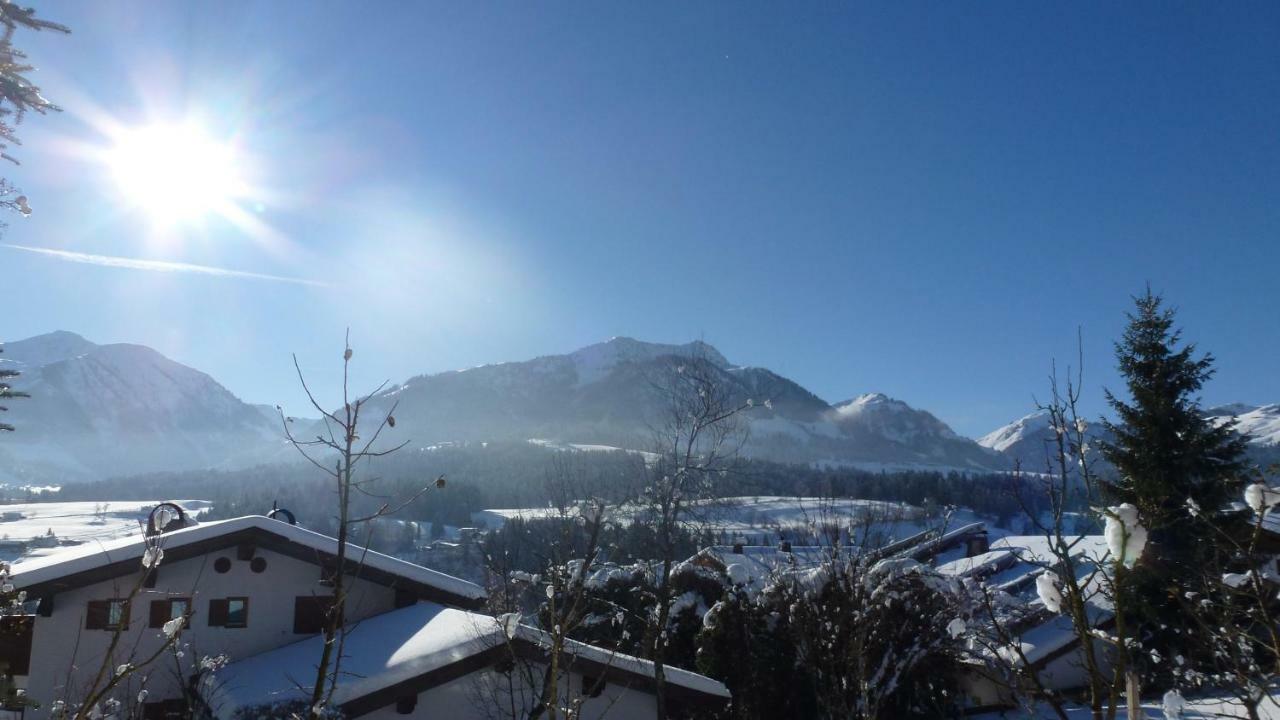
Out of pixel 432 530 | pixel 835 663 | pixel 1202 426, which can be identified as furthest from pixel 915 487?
pixel 835 663

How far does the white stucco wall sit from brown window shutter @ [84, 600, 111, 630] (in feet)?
0.29

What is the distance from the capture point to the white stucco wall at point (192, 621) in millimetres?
13312

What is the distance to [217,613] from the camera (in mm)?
14125

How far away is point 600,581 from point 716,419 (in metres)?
7.80

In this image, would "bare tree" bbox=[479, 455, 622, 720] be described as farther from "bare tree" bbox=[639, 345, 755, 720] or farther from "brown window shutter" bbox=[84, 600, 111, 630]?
"brown window shutter" bbox=[84, 600, 111, 630]

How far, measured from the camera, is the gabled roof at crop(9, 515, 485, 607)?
12773 millimetres

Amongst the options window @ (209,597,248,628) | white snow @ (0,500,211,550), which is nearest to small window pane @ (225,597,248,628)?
window @ (209,597,248,628)

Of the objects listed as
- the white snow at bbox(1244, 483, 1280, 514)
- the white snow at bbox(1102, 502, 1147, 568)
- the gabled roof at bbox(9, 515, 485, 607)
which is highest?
the white snow at bbox(1244, 483, 1280, 514)

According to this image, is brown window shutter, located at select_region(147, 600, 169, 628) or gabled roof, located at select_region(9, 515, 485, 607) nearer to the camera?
gabled roof, located at select_region(9, 515, 485, 607)

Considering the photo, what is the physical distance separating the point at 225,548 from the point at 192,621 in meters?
1.39

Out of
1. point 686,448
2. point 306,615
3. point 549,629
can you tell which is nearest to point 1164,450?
point 686,448

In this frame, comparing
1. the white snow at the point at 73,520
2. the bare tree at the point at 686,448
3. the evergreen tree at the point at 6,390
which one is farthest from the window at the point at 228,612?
the white snow at the point at 73,520

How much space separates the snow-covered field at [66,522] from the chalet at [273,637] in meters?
106

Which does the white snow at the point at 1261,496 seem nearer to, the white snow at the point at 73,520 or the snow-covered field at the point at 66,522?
the snow-covered field at the point at 66,522
